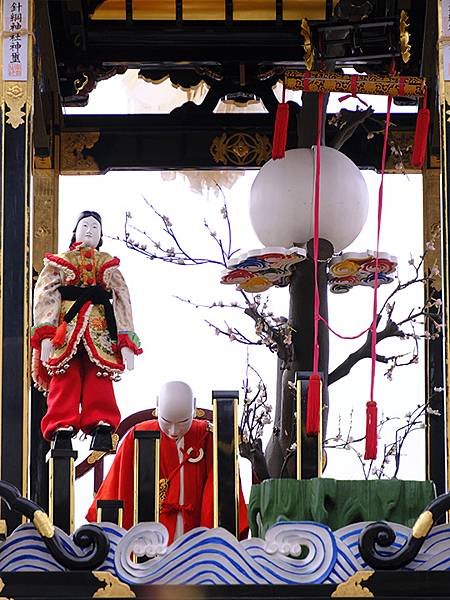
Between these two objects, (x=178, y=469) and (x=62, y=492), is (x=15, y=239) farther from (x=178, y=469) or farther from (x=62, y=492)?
(x=178, y=469)

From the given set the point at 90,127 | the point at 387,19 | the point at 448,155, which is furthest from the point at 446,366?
the point at 90,127

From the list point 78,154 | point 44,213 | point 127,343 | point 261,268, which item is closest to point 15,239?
point 127,343

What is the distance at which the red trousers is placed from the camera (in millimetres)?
9117

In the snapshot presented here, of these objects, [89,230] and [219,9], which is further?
[219,9]

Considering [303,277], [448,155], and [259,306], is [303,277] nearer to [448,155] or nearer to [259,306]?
[259,306]

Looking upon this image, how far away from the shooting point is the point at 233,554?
729 centimetres

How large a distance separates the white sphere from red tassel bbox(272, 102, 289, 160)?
291 mm

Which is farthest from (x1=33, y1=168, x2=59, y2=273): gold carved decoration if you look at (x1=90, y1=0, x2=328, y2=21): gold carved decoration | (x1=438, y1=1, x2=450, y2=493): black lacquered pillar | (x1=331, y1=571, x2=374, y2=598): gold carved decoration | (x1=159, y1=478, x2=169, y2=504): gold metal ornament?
(x1=331, y1=571, x2=374, y2=598): gold carved decoration

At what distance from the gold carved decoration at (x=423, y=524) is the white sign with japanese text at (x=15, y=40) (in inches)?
114

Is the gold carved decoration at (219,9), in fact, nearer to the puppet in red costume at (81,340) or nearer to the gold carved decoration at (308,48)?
the gold carved decoration at (308,48)

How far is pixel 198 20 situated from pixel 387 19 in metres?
0.98

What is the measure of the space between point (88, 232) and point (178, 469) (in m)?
1.19

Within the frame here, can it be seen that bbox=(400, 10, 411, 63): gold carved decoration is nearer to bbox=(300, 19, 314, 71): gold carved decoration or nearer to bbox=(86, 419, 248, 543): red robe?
bbox=(300, 19, 314, 71): gold carved decoration

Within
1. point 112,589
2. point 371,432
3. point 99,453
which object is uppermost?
point 371,432
